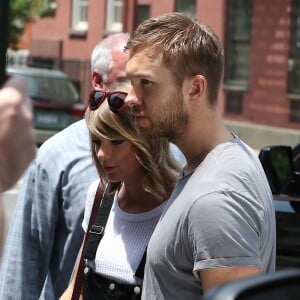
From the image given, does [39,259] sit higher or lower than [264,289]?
lower

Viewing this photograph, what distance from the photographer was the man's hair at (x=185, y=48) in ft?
9.61

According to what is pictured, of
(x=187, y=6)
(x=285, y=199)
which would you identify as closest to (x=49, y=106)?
(x=187, y=6)

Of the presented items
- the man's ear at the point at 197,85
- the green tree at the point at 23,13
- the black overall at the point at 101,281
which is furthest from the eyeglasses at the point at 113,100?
the green tree at the point at 23,13

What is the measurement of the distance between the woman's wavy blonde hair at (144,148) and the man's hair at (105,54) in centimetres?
54

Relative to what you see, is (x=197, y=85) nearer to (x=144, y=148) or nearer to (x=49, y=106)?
(x=144, y=148)

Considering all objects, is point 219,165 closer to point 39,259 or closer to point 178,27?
point 178,27

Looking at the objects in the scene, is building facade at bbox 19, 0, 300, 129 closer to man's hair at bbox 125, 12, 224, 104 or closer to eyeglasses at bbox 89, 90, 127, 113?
eyeglasses at bbox 89, 90, 127, 113

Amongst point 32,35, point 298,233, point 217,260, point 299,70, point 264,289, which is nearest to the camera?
point 264,289

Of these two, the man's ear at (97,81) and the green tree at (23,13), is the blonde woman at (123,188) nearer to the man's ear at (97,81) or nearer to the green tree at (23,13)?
the man's ear at (97,81)

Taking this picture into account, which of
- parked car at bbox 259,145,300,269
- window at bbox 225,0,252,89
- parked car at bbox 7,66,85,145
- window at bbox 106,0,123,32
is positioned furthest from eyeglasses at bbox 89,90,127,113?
window at bbox 106,0,123,32

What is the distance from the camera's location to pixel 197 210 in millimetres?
2771

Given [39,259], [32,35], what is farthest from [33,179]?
[32,35]

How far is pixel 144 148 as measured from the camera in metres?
3.76

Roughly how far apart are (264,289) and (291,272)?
0.09 meters
